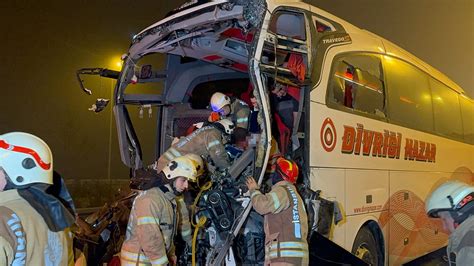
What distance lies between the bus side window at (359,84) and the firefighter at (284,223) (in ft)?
4.13

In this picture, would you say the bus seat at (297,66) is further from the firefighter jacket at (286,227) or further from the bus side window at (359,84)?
the firefighter jacket at (286,227)

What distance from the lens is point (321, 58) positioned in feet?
16.8

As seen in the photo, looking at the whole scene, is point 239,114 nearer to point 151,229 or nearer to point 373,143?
point 373,143

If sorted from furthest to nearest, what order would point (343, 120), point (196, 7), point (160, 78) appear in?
point (160, 78) → point (343, 120) → point (196, 7)

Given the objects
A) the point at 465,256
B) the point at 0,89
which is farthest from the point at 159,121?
the point at 0,89

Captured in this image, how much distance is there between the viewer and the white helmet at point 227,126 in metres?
5.73

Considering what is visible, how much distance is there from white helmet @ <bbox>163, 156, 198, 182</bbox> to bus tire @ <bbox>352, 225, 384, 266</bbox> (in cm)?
230

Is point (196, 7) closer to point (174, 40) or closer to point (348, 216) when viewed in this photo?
point (174, 40)

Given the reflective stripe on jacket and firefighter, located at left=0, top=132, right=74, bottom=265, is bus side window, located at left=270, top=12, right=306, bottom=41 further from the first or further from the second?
firefighter, located at left=0, top=132, right=74, bottom=265

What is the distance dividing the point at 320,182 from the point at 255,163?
3.05ft

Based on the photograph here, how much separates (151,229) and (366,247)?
117 inches

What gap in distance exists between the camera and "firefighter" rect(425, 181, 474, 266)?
2809 mm

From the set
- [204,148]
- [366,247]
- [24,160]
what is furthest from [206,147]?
[24,160]

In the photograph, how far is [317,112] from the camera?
16.4 ft
